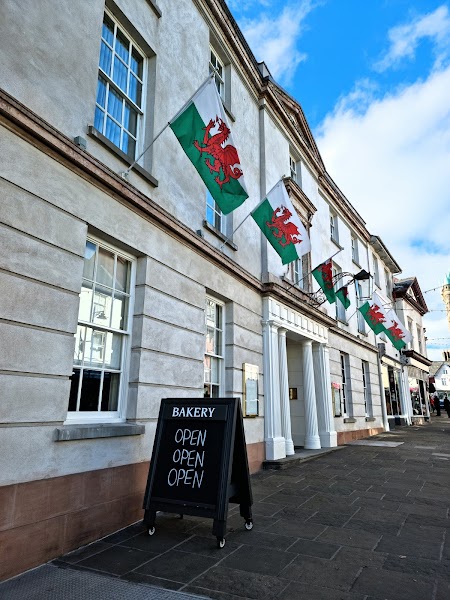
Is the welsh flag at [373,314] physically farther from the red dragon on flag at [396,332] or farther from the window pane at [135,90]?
the window pane at [135,90]

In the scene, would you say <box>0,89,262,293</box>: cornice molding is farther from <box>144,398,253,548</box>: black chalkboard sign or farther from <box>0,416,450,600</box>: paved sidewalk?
<box>0,416,450,600</box>: paved sidewalk

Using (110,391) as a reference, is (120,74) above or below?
above

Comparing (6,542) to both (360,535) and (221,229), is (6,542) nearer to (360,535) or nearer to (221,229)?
(360,535)

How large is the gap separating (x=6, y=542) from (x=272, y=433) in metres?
7.05

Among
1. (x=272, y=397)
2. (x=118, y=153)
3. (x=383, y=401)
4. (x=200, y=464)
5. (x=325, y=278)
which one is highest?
(x=325, y=278)

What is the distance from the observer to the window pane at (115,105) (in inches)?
Answer: 258

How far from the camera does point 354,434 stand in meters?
16.3

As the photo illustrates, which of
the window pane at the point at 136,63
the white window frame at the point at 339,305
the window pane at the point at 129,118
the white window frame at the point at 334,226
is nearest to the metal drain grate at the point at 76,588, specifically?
the window pane at the point at 129,118

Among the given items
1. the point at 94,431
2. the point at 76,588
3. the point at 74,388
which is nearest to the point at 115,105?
the point at 74,388

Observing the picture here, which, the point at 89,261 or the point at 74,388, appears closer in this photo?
the point at 74,388

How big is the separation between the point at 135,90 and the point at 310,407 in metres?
9.84

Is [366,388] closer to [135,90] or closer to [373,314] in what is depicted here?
[373,314]

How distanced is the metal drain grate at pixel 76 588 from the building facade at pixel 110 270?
25 cm

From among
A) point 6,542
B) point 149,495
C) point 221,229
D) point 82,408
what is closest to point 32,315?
point 82,408
